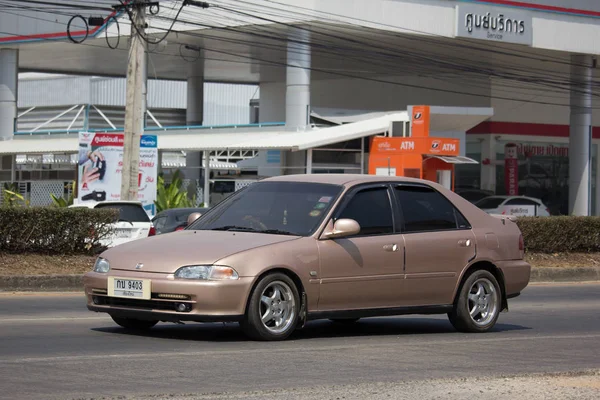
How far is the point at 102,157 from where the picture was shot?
3036 centimetres

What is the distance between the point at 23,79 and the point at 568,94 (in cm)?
3398

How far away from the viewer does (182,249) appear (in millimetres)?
9898

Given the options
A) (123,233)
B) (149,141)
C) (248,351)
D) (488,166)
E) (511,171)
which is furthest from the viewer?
(488,166)

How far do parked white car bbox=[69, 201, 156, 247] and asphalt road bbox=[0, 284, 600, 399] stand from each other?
26.3 ft

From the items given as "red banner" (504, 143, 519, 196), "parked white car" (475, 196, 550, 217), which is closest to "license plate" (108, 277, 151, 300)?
"parked white car" (475, 196, 550, 217)

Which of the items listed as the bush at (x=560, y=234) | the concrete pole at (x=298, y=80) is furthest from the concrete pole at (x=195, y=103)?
the bush at (x=560, y=234)

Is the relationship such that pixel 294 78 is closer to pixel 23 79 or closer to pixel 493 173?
→ pixel 493 173

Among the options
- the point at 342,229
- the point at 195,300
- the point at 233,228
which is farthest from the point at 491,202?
the point at 195,300

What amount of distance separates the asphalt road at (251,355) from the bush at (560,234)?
1021 cm

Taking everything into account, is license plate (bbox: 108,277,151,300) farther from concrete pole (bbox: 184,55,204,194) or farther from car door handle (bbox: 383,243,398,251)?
concrete pole (bbox: 184,55,204,194)

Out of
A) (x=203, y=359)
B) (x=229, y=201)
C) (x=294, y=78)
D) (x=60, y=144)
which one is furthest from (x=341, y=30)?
(x=203, y=359)

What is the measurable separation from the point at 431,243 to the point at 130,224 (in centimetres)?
1146

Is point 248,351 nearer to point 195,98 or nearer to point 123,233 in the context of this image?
point 123,233

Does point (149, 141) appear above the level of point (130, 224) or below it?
above
